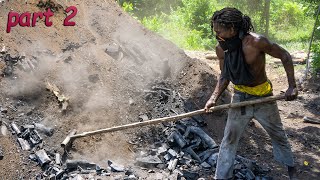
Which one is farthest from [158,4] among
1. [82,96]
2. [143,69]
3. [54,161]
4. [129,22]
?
[54,161]

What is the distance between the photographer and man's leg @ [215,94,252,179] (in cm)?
444

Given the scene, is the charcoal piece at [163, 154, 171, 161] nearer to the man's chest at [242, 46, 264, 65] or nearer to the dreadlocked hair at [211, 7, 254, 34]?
the man's chest at [242, 46, 264, 65]

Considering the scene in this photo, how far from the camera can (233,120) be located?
4461mm

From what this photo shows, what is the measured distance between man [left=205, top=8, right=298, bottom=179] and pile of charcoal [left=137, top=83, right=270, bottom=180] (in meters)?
0.63

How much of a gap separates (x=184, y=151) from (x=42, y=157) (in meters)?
2.03

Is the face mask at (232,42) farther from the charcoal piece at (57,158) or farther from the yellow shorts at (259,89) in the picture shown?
the charcoal piece at (57,158)

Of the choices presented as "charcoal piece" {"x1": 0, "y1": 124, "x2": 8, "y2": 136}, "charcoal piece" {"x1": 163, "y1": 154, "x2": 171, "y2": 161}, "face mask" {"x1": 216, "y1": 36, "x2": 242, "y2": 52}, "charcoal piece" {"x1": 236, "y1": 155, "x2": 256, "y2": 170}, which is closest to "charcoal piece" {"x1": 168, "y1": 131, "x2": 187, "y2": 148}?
"charcoal piece" {"x1": 163, "y1": 154, "x2": 171, "y2": 161}

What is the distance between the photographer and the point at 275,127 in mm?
4438

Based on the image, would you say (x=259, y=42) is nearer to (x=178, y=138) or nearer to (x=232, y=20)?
(x=232, y=20)

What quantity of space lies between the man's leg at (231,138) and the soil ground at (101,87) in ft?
3.74

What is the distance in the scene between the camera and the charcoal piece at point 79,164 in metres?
5.01

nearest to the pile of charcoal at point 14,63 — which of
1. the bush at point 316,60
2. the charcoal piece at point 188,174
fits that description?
the charcoal piece at point 188,174

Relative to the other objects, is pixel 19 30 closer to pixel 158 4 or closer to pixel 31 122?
pixel 31 122

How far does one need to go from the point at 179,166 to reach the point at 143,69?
241cm
